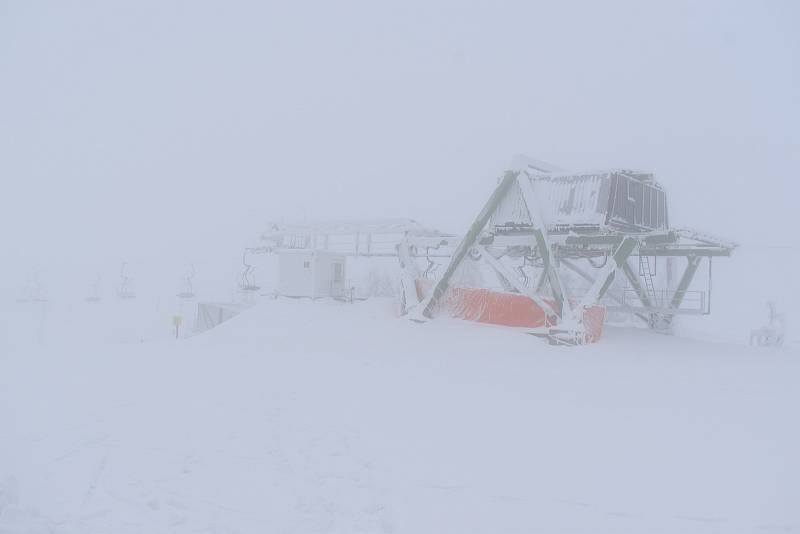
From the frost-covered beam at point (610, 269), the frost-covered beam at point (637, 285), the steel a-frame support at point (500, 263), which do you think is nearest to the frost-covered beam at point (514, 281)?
the steel a-frame support at point (500, 263)

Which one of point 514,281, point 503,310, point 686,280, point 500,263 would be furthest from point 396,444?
point 686,280

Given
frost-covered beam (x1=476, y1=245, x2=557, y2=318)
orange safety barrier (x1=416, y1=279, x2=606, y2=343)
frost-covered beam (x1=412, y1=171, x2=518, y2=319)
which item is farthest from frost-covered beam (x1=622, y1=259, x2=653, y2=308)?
frost-covered beam (x1=412, y1=171, x2=518, y2=319)

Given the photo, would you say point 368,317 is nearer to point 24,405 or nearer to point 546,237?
point 546,237

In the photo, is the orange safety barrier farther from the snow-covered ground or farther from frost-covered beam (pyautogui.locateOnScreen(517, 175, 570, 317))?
the snow-covered ground

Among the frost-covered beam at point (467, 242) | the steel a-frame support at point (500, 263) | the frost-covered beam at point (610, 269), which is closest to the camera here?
the frost-covered beam at point (610, 269)

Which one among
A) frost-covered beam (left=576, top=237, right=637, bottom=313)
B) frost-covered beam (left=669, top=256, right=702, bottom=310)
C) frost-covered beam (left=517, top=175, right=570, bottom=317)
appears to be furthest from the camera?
frost-covered beam (left=669, top=256, right=702, bottom=310)

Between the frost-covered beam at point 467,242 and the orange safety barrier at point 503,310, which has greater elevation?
the frost-covered beam at point 467,242

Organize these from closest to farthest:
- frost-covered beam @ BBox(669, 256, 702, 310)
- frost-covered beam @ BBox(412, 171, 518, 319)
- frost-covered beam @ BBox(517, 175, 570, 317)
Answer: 1. frost-covered beam @ BBox(517, 175, 570, 317)
2. frost-covered beam @ BBox(412, 171, 518, 319)
3. frost-covered beam @ BBox(669, 256, 702, 310)

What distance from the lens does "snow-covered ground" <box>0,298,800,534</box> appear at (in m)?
5.24

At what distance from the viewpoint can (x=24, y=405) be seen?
28.1 ft

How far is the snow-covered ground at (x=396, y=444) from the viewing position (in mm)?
5242

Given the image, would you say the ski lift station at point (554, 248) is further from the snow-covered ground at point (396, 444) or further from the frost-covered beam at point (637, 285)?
the snow-covered ground at point (396, 444)

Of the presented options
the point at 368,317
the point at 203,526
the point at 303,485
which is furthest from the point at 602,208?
the point at 203,526

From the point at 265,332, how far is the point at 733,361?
13.8m
